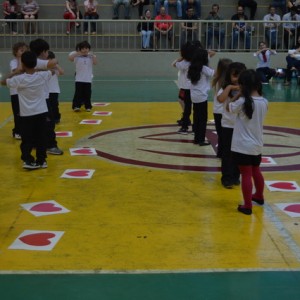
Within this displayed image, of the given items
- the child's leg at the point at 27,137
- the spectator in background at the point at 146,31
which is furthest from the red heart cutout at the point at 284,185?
the spectator in background at the point at 146,31

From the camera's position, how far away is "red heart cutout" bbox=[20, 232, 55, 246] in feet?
17.1

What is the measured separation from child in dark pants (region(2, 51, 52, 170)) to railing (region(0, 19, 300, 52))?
12684mm

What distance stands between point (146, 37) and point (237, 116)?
589 inches

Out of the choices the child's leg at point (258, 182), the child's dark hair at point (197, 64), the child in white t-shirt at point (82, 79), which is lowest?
the child's leg at point (258, 182)

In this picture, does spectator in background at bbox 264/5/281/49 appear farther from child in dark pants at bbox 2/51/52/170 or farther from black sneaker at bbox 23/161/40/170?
black sneaker at bbox 23/161/40/170

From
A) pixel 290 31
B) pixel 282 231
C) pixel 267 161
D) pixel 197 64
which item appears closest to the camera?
pixel 282 231

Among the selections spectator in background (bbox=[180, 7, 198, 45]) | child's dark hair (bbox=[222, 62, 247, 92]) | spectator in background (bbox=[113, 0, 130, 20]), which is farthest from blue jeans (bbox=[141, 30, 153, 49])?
child's dark hair (bbox=[222, 62, 247, 92])

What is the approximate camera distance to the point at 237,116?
6.05 meters

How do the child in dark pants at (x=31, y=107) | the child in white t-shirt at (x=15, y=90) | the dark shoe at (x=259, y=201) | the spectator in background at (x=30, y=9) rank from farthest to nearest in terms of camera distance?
1. the spectator in background at (x=30, y=9)
2. the child in white t-shirt at (x=15, y=90)
3. the child in dark pants at (x=31, y=107)
4. the dark shoe at (x=259, y=201)

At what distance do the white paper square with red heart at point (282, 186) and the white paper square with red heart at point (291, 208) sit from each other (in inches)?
21.7

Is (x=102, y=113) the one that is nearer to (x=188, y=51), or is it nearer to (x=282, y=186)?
(x=188, y=51)

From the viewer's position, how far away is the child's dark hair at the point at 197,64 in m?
8.92

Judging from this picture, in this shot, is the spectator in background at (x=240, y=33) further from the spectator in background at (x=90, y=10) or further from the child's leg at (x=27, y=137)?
the child's leg at (x=27, y=137)

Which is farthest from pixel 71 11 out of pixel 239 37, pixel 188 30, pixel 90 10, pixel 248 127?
pixel 248 127
